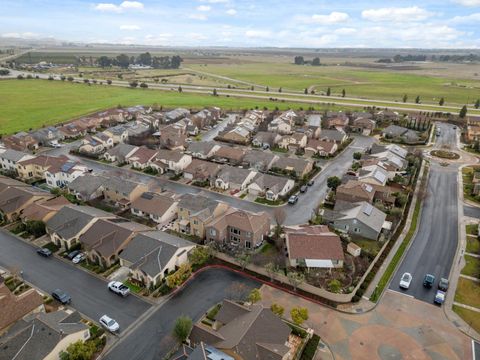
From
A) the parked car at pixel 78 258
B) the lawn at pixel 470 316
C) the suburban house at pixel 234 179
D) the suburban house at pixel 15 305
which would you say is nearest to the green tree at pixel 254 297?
the lawn at pixel 470 316

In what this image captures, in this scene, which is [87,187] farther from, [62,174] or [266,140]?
[266,140]

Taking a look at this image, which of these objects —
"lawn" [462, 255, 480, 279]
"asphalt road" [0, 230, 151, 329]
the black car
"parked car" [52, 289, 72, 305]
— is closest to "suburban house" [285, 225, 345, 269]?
"lawn" [462, 255, 480, 279]

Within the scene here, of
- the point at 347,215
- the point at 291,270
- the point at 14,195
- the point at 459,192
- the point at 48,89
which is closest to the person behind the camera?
the point at 291,270

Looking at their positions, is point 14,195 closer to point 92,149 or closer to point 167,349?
point 92,149

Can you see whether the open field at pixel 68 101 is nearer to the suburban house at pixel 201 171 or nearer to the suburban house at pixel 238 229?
the suburban house at pixel 201 171

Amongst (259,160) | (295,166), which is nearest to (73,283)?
(259,160)

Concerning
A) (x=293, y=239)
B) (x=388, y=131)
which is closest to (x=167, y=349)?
(x=293, y=239)

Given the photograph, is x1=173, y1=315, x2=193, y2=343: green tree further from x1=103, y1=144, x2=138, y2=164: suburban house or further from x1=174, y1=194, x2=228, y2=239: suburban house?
x1=103, y1=144, x2=138, y2=164: suburban house
